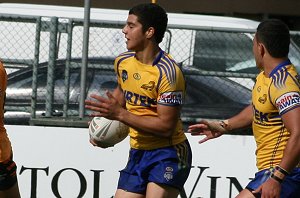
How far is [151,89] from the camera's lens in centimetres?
610

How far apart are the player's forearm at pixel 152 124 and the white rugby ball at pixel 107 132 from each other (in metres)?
0.53

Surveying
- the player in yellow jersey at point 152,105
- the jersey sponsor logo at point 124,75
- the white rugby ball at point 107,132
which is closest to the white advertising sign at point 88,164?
the white rugby ball at point 107,132

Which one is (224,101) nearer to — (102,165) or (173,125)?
(102,165)

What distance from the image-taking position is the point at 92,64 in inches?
346

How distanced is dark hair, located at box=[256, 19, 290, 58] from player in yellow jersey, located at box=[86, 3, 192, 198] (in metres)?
0.81

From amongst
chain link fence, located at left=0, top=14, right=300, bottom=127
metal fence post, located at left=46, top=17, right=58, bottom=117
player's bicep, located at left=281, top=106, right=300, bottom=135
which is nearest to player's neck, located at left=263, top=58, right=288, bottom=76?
player's bicep, located at left=281, top=106, right=300, bottom=135

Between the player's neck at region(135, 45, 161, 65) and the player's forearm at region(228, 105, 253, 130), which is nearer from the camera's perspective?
the player's forearm at region(228, 105, 253, 130)

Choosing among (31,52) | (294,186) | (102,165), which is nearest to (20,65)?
(31,52)

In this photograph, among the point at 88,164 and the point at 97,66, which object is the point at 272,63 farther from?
the point at 97,66

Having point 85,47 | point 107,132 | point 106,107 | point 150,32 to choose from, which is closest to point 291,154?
point 106,107

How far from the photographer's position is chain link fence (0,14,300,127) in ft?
28.3

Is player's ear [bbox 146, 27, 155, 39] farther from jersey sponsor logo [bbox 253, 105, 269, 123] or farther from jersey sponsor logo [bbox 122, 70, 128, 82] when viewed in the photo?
jersey sponsor logo [bbox 253, 105, 269, 123]

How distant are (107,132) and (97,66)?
93.0 inches

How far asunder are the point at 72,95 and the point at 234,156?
1722 mm
